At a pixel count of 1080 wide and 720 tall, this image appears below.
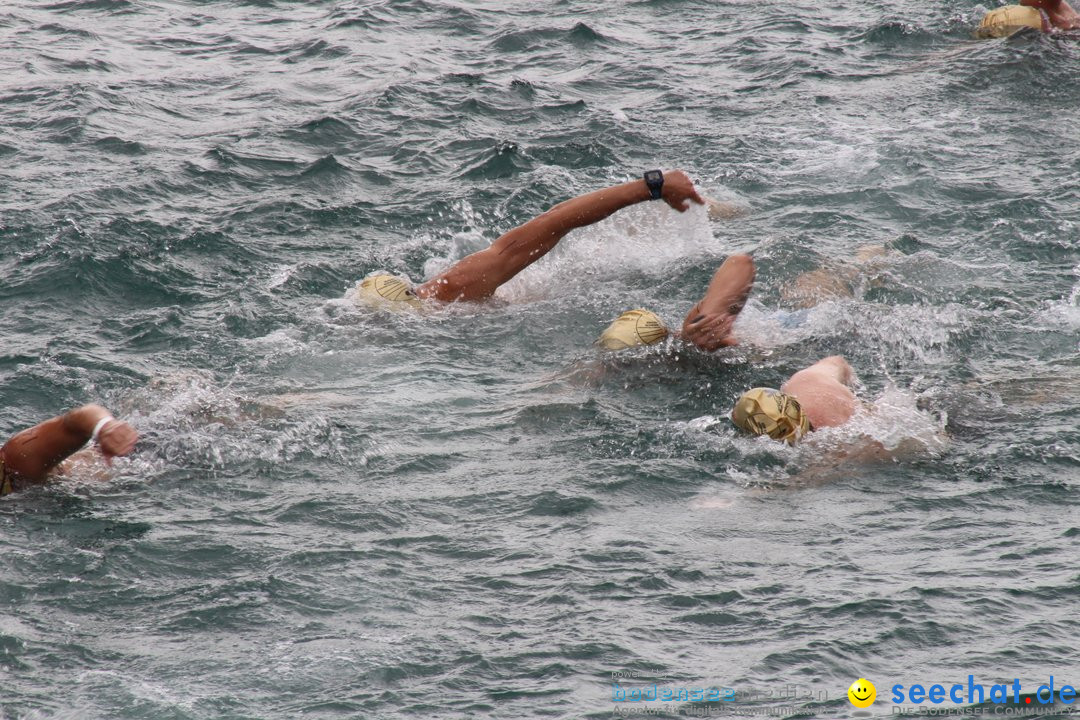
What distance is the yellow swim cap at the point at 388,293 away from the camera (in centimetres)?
966

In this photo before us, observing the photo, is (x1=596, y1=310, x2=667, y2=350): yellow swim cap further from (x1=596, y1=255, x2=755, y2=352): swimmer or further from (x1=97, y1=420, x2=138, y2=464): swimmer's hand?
(x1=97, y1=420, x2=138, y2=464): swimmer's hand

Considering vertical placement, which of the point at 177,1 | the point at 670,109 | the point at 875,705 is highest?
the point at 177,1

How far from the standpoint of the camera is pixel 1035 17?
1544 centimetres

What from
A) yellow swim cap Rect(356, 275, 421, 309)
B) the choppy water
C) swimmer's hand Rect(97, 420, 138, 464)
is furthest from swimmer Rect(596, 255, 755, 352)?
swimmer's hand Rect(97, 420, 138, 464)

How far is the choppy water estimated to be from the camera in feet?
18.8

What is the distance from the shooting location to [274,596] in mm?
6137

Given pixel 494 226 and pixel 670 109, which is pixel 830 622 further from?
pixel 670 109

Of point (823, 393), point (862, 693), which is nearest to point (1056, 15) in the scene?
point (823, 393)

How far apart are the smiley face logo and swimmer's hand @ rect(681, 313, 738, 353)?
356cm

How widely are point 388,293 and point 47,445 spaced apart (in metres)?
3.35

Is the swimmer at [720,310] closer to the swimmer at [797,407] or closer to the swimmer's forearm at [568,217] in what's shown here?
the swimmer at [797,407]

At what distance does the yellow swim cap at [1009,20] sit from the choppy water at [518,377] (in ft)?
1.36

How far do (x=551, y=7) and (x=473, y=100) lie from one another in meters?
4.59

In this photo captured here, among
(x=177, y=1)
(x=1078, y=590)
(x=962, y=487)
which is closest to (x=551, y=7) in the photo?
(x=177, y=1)
